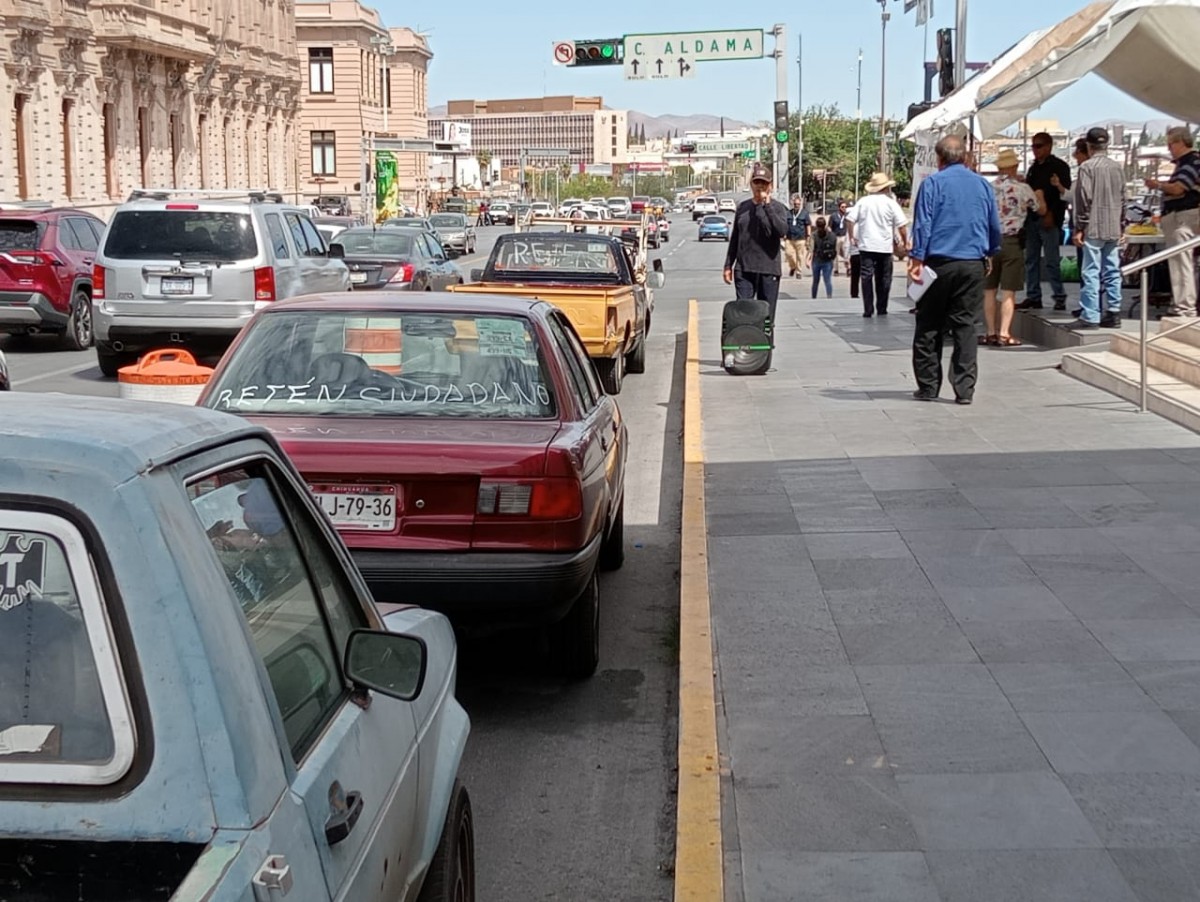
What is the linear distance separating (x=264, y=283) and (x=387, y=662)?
14.4m

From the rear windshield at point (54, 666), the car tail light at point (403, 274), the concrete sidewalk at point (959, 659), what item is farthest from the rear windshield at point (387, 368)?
the car tail light at point (403, 274)

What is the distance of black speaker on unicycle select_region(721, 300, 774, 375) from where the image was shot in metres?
15.4

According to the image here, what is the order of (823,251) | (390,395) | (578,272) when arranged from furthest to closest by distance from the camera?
1. (823,251)
2. (578,272)
3. (390,395)

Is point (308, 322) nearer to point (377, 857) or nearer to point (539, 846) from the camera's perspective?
point (539, 846)

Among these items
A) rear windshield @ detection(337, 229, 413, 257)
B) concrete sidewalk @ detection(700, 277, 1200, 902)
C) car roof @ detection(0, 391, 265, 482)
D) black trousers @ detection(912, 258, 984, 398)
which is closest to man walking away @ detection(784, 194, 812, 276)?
rear windshield @ detection(337, 229, 413, 257)

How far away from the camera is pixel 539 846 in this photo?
504 cm

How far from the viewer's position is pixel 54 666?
2303 mm

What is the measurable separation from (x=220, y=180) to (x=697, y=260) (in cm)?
2472

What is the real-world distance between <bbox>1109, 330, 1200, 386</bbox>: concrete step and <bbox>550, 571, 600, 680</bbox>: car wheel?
290 inches

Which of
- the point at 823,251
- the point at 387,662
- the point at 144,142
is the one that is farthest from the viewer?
the point at 144,142

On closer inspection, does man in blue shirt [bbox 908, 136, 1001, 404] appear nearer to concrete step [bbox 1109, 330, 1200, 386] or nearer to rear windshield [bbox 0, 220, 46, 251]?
concrete step [bbox 1109, 330, 1200, 386]

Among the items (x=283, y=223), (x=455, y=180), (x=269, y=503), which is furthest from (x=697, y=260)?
(x=455, y=180)

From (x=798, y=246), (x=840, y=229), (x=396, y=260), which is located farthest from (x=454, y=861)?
(x=840, y=229)

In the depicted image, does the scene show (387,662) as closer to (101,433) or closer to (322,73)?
(101,433)
